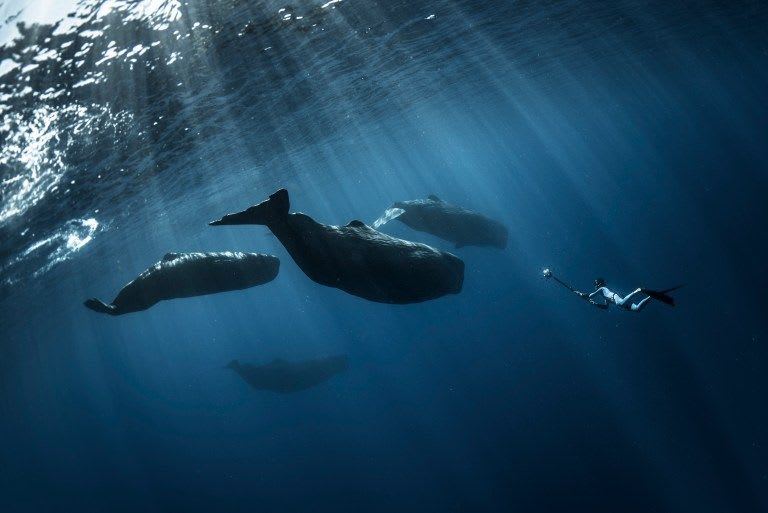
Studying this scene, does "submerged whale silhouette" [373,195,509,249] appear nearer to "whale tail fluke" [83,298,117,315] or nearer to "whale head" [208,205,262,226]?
"whale tail fluke" [83,298,117,315]

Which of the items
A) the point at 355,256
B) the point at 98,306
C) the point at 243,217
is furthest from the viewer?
the point at 98,306

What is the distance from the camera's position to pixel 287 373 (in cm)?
3538

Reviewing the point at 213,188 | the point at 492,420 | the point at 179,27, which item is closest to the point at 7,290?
the point at 213,188

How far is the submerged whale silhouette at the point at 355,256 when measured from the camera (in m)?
6.96

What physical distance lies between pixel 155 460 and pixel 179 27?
63.3 m

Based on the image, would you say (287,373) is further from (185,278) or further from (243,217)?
(243,217)

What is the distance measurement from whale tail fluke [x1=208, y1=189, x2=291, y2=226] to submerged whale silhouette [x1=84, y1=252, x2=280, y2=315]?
241 cm

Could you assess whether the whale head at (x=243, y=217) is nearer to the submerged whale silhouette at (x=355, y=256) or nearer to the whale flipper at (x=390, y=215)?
the submerged whale silhouette at (x=355, y=256)

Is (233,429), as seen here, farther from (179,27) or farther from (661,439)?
(179,27)

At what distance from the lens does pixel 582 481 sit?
2228 cm

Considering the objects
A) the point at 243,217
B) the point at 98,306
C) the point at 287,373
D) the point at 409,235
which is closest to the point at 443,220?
the point at 243,217

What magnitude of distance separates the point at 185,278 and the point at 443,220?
1475 cm

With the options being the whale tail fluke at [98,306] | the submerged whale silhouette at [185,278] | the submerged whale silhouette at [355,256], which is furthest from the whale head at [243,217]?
the whale tail fluke at [98,306]

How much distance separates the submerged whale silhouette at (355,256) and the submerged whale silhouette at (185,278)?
2.16 metres
